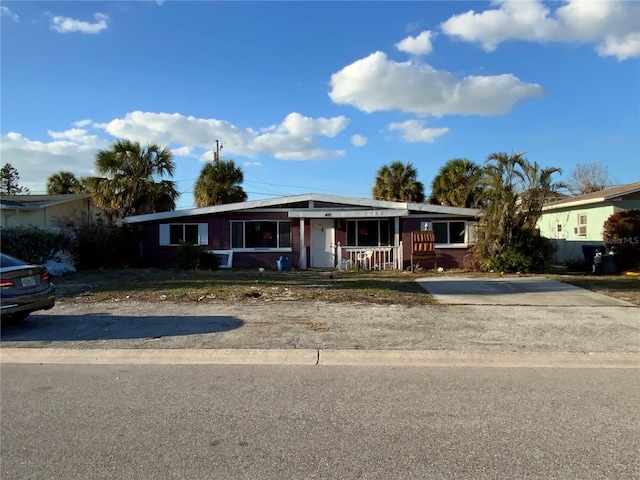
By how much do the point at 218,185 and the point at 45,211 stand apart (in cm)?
939

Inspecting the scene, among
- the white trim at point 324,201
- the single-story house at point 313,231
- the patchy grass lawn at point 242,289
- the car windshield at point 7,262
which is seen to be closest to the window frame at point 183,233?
the single-story house at point 313,231

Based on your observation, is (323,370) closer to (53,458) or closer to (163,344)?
(163,344)

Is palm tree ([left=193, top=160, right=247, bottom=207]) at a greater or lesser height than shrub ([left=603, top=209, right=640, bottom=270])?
greater

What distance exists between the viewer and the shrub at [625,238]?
17000 millimetres

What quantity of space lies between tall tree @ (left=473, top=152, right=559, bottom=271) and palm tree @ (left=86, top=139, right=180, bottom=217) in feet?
56.5

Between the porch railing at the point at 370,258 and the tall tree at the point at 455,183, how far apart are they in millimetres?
11776

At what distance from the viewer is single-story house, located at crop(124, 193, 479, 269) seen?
19.8 meters

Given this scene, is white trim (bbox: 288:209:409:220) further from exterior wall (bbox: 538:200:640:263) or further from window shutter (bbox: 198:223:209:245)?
exterior wall (bbox: 538:200:640:263)

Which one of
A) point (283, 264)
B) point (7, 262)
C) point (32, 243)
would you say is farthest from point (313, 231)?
point (7, 262)

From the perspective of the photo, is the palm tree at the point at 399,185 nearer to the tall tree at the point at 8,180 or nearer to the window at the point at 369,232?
the window at the point at 369,232

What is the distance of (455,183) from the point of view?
101ft

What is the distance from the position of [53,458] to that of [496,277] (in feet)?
46.7

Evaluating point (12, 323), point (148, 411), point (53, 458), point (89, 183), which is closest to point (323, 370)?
point (148, 411)

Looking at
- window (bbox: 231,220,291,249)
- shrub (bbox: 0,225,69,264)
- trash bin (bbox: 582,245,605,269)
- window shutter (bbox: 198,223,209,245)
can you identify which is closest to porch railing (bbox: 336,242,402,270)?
window (bbox: 231,220,291,249)
